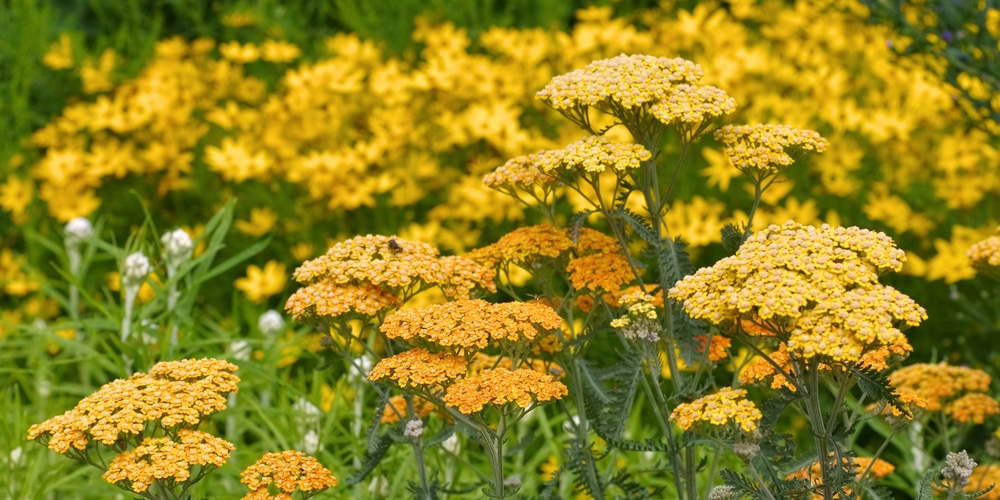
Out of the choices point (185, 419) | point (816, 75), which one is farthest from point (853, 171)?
point (185, 419)

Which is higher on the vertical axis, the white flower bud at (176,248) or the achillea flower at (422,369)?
the achillea flower at (422,369)

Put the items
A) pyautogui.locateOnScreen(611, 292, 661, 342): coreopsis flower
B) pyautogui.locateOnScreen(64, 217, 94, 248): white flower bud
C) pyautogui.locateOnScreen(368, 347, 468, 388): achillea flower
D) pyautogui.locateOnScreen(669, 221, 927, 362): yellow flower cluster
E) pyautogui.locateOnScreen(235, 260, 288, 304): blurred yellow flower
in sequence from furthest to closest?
pyautogui.locateOnScreen(235, 260, 288, 304): blurred yellow flower → pyautogui.locateOnScreen(64, 217, 94, 248): white flower bud → pyautogui.locateOnScreen(611, 292, 661, 342): coreopsis flower → pyautogui.locateOnScreen(368, 347, 468, 388): achillea flower → pyautogui.locateOnScreen(669, 221, 927, 362): yellow flower cluster

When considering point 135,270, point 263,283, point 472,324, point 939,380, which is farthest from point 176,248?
point 939,380

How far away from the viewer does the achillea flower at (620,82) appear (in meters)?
2.59

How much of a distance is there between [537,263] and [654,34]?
12.0ft

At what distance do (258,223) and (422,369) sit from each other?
3466mm

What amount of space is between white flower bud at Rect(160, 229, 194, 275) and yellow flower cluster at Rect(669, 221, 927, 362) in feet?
6.92

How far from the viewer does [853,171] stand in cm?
570

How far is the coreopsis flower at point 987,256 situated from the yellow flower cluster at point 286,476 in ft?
5.91

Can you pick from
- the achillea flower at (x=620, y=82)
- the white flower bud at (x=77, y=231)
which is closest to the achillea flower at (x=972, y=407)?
the achillea flower at (x=620, y=82)

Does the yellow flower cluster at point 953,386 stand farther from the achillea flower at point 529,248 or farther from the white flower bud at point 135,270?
the white flower bud at point 135,270

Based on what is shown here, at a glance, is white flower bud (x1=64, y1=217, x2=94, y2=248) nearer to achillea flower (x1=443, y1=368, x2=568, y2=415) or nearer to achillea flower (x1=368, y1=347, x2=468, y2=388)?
achillea flower (x1=368, y1=347, x2=468, y2=388)

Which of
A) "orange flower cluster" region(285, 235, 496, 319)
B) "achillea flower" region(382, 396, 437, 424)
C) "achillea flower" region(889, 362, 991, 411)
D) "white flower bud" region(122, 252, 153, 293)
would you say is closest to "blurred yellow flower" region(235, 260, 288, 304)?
"white flower bud" region(122, 252, 153, 293)

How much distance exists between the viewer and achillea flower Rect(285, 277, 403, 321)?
8.55 ft
